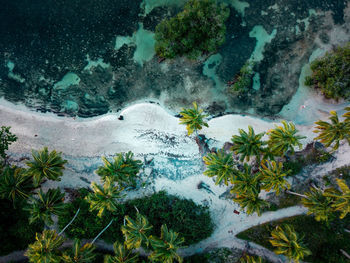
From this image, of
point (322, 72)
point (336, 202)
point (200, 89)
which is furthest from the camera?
point (200, 89)

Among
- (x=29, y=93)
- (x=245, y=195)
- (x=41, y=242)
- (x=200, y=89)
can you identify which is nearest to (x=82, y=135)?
(x=29, y=93)

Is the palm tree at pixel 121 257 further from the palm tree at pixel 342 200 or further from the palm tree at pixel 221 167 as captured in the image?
the palm tree at pixel 342 200

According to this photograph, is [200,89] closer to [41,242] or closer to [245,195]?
[245,195]

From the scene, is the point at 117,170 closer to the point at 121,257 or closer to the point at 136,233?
the point at 136,233

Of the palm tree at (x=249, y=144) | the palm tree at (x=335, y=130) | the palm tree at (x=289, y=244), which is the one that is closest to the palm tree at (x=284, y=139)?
the palm tree at (x=249, y=144)

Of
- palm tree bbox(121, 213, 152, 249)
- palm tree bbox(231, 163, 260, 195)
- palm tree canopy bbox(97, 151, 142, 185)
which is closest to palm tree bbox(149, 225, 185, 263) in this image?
palm tree bbox(121, 213, 152, 249)

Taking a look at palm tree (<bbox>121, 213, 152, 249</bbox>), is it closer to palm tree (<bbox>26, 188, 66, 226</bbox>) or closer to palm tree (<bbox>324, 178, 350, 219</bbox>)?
palm tree (<bbox>26, 188, 66, 226</bbox>)
